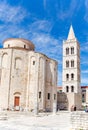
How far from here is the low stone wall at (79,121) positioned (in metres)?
10.8

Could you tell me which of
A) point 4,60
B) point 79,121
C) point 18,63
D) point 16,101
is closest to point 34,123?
point 79,121

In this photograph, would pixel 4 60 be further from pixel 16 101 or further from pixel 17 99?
pixel 16 101

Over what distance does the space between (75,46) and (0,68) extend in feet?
111

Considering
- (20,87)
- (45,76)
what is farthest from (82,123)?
(45,76)

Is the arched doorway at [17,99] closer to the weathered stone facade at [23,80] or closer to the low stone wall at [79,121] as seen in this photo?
the weathered stone facade at [23,80]

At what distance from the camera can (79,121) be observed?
1098 cm

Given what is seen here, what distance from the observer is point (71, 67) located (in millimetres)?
63156

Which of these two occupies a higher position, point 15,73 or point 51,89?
point 15,73

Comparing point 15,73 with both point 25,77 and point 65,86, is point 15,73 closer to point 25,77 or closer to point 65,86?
point 25,77

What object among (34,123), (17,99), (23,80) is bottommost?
(34,123)

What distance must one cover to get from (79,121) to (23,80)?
24.4 meters

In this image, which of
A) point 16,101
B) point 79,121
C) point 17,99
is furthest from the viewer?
point 17,99

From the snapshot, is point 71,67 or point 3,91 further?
point 71,67

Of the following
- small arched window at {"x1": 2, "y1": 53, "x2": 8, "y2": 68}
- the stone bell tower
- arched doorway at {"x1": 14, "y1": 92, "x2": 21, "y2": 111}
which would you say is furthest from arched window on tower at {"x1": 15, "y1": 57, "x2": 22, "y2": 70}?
the stone bell tower
